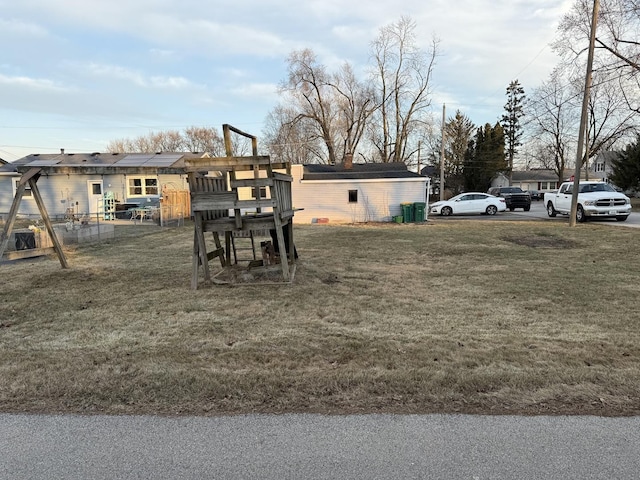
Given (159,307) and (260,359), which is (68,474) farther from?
(159,307)

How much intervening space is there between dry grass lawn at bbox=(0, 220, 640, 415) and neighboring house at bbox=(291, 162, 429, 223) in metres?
14.4

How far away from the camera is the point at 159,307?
19.2 ft

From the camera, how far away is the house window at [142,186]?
26109mm

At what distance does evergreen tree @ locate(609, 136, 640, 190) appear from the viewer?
1419 inches

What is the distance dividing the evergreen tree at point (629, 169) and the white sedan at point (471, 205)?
1746 cm

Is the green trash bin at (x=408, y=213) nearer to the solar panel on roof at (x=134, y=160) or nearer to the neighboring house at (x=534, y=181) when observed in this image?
the solar panel on roof at (x=134, y=160)

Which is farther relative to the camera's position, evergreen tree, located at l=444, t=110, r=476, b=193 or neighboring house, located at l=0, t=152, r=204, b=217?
evergreen tree, located at l=444, t=110, r=476, b=193

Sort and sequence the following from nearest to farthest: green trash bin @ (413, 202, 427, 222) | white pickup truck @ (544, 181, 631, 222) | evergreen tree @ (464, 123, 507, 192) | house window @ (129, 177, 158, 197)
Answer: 1. white pickup truck @ (544, 181, 631, 222)
2. green trash bin @ (413, 202, 427, 222)
3. house window @ (129, 177, 158, 197)
4. evergreen tree @ (464, 123, 507, 192)

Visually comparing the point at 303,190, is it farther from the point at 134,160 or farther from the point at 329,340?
the point at 329,340

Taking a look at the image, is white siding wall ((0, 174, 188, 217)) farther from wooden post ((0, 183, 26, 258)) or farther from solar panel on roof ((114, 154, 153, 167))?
wooden post ((0, 183, 26, 258))

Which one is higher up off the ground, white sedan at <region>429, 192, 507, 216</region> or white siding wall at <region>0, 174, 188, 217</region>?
white siding wall at <region>0, 174, 188, 217</region>

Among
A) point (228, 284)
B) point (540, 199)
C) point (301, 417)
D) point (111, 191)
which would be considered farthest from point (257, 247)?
point (540, 199)

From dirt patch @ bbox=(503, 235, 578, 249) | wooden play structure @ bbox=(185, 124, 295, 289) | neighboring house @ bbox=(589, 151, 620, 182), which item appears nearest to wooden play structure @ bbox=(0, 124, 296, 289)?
wooden play structure @ bbox=(185, 124, 295, 289)

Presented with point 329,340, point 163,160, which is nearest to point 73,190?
point 163,160
